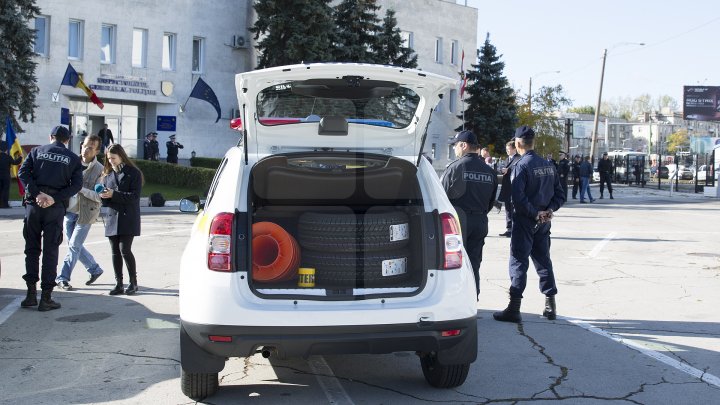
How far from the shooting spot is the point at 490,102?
1918 inches

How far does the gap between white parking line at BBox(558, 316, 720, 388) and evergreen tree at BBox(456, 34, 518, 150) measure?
4104cm

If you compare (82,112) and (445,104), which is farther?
(445,104)

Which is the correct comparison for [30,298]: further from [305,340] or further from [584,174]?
[584,174]

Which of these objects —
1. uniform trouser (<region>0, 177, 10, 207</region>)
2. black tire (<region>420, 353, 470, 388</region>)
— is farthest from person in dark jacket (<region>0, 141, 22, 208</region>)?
black tire (<region>420, 353, 470, 388</region>)

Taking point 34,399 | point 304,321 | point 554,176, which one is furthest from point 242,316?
point 554,176

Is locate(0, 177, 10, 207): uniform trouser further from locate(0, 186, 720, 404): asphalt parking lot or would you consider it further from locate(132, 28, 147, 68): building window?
locate(132, 28, 147, 68): building window

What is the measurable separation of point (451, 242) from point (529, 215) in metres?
2.53

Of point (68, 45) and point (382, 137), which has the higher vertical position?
point (68, 45)

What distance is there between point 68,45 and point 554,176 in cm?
3040

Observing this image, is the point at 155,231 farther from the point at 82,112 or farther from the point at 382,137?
the point at 82,112

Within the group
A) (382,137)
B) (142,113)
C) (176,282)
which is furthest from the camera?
(142,113)

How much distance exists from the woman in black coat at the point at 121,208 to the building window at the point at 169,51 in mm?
29645

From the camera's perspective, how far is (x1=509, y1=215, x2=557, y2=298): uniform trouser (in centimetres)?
773

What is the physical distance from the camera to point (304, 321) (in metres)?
4.95
